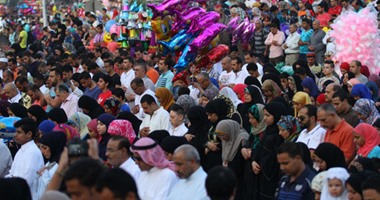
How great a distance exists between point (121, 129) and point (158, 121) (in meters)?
1.36

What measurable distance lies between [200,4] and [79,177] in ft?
33.1

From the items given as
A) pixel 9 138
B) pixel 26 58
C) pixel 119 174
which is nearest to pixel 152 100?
pixel 9 138

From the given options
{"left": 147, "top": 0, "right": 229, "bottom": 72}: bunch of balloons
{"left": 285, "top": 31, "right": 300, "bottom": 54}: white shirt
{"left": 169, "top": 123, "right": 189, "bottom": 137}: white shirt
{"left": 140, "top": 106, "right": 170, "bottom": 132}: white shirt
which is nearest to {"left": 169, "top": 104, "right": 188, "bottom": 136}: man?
{"left": 169, "top": 123, "right": 189, "bottom": 137}: white shirt

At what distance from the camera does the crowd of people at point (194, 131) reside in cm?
766

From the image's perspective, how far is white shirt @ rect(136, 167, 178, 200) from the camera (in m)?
8.48

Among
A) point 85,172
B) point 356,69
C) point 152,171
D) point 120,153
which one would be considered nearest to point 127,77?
point 356,69

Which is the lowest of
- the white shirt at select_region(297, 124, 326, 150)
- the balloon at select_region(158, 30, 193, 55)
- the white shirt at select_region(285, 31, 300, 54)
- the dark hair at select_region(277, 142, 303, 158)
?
the white shirt at select_region(285, 31, 300, 54)

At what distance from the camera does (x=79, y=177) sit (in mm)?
6211

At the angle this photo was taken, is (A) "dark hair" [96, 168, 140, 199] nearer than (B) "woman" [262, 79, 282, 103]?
Yes

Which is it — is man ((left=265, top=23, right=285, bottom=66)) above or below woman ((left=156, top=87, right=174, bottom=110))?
below

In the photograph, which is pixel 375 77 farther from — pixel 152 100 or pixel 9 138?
pixel 9 138

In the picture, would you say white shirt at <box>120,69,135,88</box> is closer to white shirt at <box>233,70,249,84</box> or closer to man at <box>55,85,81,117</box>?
white shirt at <box>233,70,249,84</box>

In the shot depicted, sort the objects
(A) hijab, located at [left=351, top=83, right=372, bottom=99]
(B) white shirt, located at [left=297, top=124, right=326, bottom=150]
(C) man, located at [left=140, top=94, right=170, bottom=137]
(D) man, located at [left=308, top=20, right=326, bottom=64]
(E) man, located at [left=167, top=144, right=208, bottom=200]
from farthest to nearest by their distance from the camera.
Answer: (D) man, located at [left=308, top=20, right=326, bottom=64] → (A) hijab, located at [left=351, top=83, right=372, bottom=99] → (C) man, located at [left=140, top=94, right=170, bottom=137] → (B) white shirt, located at [left=297, top=124, right=326, bottom=150] → (E) man, located at [left=167, top=144, right=208, bottom=200]

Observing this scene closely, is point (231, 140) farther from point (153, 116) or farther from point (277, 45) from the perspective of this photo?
point (277, 45)
